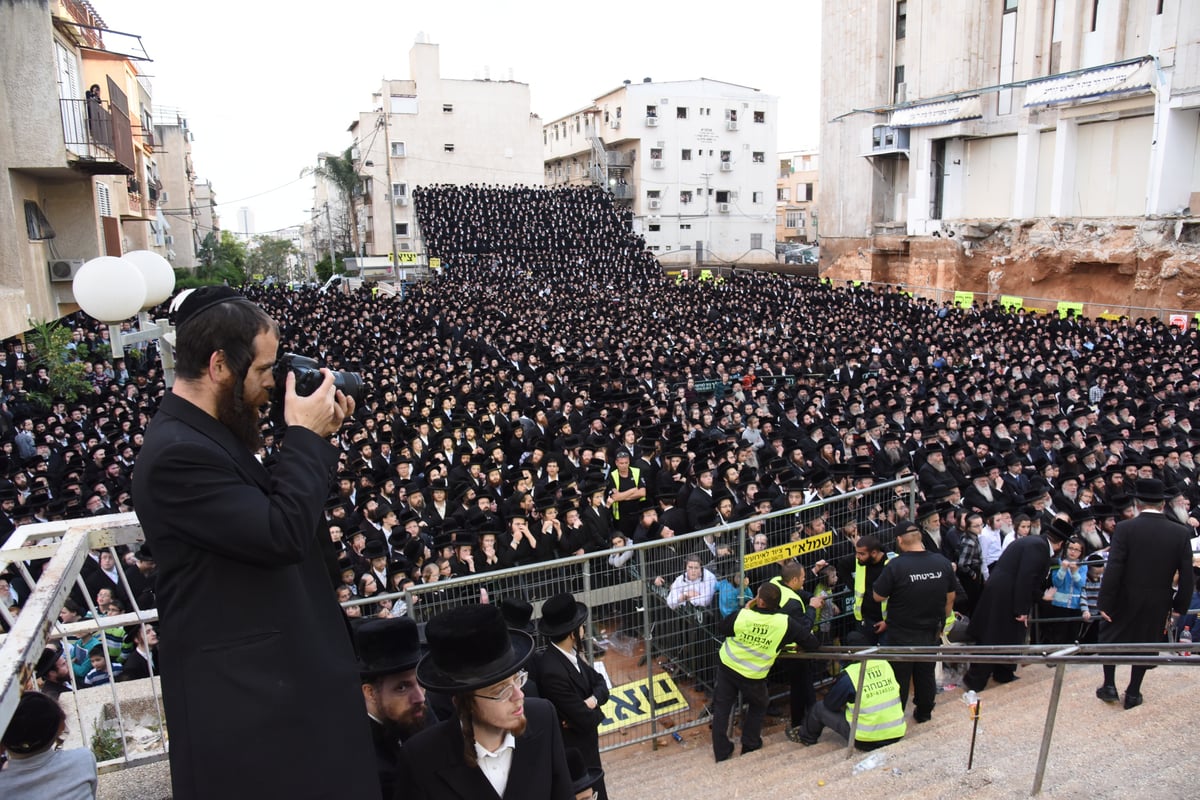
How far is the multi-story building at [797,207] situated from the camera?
227 ft

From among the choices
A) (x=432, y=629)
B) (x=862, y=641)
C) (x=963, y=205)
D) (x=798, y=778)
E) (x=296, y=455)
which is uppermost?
(x=963, y=205)

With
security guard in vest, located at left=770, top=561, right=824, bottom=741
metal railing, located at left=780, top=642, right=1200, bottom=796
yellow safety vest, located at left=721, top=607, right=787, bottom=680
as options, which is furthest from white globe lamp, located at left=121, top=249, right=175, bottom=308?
metal railing, located at left=780, top=642, right=1200, bottom=796

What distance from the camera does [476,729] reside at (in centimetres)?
228

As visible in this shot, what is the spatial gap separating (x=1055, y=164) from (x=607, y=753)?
31.6 meters

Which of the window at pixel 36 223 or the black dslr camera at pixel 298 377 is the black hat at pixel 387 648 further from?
the window at pixel 36 223

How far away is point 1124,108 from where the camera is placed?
2800cm

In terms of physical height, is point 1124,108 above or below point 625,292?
above

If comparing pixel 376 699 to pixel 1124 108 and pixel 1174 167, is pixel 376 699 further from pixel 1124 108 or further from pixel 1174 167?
pixel 1124 108

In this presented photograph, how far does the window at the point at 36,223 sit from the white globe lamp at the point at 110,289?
1432 cm

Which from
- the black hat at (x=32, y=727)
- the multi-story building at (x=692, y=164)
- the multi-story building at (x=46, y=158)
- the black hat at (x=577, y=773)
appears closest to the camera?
the black hat at (x=32, y=727)

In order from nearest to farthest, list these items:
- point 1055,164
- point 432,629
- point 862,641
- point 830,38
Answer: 1. point 432,629
2. point 862,641
3. point 1055,164
4. point 830,38

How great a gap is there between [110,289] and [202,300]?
4.03 meters

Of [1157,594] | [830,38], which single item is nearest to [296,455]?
[1157,594]

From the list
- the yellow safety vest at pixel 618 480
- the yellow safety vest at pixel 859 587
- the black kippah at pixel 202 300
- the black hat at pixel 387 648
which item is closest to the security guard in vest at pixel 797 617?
the yellow safety vest at pixel 859 587
